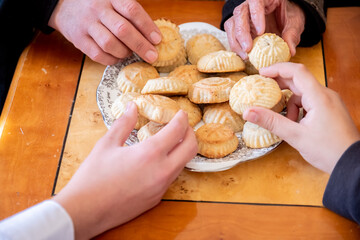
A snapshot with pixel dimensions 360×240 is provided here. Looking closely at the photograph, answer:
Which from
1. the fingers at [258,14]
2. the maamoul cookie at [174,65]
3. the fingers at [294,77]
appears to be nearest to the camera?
the fingers at [294,77]

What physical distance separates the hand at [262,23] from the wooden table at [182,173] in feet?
0.51

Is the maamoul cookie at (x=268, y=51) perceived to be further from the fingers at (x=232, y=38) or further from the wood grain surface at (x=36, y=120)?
the wood grain surface at (x=36, y=120)

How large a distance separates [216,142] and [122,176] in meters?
0.29

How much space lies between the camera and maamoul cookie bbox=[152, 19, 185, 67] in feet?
4.32

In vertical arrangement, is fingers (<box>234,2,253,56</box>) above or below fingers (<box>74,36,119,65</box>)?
above

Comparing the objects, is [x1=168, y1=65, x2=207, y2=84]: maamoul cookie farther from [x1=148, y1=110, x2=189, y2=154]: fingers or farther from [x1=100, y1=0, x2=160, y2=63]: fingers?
[x1=148, y1=110, x2=189, y2=154]: fingers

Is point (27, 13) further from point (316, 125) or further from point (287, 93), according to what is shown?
point (316, 125)

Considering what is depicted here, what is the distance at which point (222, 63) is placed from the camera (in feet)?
4.06

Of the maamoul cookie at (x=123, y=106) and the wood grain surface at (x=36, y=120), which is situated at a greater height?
the maamoul cookie at (x=123, y=106)

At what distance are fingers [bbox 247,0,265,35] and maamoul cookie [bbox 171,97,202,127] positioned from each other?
33cm

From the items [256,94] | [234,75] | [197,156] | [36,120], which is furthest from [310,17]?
[36,120]

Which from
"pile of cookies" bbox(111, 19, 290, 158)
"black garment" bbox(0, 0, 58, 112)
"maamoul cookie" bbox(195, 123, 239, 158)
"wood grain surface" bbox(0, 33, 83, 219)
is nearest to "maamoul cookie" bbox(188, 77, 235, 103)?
"pile of cookies" bbox(111, 19, 290, 158)

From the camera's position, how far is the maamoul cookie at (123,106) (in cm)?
118

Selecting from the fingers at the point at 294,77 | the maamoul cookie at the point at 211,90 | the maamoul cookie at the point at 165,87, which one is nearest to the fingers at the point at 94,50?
the maamoul cookie at the point at 165,87
